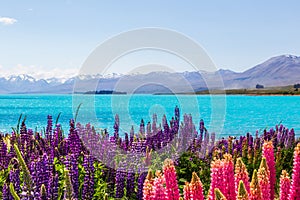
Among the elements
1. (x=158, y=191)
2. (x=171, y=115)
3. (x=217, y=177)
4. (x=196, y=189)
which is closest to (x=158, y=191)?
(x=158, y=191)

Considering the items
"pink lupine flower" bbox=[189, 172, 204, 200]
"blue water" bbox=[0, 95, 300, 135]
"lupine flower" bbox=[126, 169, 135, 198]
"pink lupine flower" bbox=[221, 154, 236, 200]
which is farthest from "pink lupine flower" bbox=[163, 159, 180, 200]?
"blue water" bbox=[0, 95, 300, 135]

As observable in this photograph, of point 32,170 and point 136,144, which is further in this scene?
point 136,144

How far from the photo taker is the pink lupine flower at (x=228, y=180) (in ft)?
8.05

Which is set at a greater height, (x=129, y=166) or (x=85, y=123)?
(x=85, y=123)

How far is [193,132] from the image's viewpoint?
9.00m

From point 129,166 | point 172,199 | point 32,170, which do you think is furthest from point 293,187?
point 129,166

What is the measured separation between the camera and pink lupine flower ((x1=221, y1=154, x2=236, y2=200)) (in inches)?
96.6

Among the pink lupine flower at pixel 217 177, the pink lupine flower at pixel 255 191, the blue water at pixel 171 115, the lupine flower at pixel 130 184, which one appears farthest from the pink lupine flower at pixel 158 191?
the blue water at pixel 171 115

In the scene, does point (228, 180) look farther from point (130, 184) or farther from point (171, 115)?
point (171, 115)

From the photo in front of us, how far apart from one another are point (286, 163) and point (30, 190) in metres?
6.05

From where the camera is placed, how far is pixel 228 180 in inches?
98.2

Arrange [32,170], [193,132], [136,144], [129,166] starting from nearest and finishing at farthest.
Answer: [32,170]
[129,166]
[136,144]
[193,132]

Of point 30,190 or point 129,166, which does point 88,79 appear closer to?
point 129,166

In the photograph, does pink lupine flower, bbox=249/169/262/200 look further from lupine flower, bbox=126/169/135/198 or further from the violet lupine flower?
lupine flower, bbox=126/169/135/198
